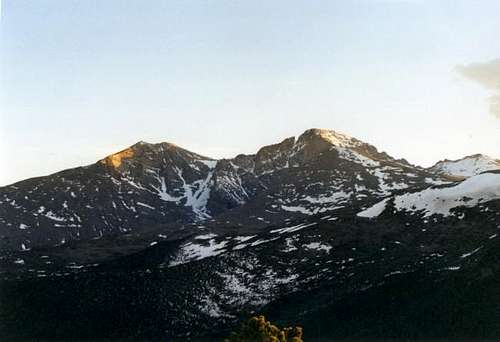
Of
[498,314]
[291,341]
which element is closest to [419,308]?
[498,314]

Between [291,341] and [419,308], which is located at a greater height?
[291,341]

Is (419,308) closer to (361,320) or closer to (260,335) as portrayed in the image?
(361,320)

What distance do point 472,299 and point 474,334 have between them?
21318 mm

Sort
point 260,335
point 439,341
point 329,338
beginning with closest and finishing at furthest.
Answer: point 260,335 → point 439,341 → point 329,338

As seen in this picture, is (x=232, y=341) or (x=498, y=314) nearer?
(x=232, y=341)

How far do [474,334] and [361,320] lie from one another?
33.2m

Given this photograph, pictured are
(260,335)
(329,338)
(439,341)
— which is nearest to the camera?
(260,335)

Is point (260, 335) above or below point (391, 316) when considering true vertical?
above

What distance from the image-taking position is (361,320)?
19800 centimetres

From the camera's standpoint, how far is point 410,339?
179000 mm

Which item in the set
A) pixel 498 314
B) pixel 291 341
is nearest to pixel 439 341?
pixel 498 314

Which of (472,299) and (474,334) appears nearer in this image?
(474,334)

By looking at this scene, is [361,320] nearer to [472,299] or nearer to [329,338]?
[329,338]

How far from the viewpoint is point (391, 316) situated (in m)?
196
